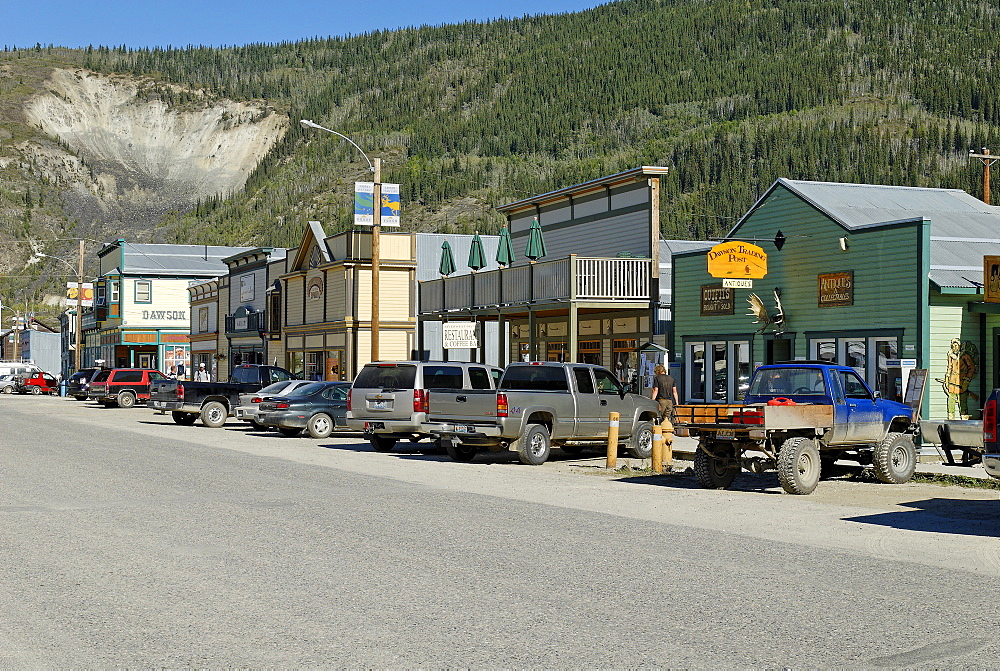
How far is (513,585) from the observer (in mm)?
8992

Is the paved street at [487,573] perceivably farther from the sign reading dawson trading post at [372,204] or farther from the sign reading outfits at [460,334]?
the sign reading dawson trading post at [372,204]

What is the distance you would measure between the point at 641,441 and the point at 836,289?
288 inches

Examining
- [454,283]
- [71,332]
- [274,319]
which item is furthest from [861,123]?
[454,283]

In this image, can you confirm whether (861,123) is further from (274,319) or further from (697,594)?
(697,594)

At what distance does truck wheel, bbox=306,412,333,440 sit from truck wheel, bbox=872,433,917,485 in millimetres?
15378

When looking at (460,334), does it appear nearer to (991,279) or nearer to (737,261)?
(737,261)

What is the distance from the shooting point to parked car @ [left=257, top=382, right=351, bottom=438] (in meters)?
29.8

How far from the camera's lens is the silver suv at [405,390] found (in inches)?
957

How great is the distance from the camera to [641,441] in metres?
23.0

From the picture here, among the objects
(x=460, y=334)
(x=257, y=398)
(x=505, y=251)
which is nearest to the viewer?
(x=257, y=398)

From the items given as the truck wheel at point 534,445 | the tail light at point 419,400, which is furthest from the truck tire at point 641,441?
the tail light at point 419,400

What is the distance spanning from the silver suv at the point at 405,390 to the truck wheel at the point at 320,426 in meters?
5.02

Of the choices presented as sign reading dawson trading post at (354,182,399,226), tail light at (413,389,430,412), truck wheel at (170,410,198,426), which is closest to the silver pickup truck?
tail light at (413,389,430,412)

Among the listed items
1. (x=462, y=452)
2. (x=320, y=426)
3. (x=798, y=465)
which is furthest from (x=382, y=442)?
(x=798, y=465)
